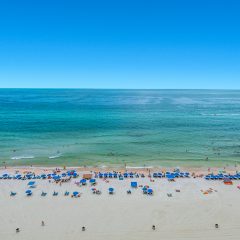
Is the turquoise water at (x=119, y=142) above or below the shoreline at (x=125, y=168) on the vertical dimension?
above

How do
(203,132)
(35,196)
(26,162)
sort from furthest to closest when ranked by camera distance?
(203,132)
(26,162)
(35,196)

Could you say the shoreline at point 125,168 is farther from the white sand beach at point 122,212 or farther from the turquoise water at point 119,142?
the white sand beach at point 122,212

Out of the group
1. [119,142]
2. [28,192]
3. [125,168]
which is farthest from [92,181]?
[119,142]

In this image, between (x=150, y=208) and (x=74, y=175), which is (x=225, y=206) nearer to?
(x=150, y=208)

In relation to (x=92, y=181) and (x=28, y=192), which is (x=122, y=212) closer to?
(x=92, y=181)

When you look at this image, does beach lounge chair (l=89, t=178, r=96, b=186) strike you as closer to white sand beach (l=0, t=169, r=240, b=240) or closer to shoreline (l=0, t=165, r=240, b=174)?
white sand beach (l=0, t=169, r=240, b=240)

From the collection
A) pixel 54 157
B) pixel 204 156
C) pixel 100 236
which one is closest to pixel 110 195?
pixel 100 236

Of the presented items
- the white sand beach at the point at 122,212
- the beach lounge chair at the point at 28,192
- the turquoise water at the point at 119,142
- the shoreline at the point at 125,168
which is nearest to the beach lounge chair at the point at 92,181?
A: the white sand beach at the point at 122,212

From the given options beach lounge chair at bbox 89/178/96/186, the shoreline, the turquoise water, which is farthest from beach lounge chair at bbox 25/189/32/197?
the turquoise water
